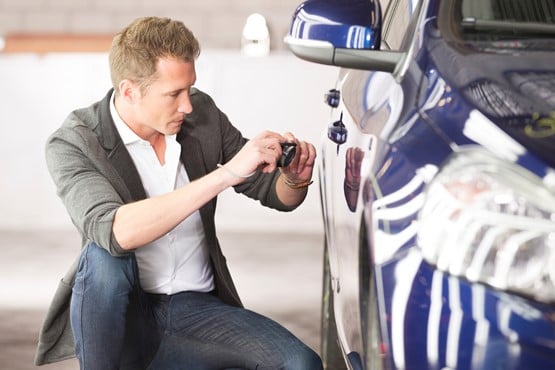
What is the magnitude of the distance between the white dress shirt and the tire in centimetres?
38

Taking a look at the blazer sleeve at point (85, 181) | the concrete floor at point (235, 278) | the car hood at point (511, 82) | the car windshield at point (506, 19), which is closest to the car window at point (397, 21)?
the car windshield at point (506, 19)

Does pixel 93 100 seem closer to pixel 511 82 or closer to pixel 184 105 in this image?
pixel 184 105

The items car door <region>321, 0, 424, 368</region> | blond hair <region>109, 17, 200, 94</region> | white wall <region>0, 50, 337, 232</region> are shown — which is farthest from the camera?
white wall <region>0, 50, 337, 232</region>

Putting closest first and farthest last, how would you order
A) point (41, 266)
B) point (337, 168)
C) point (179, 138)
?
point (337, 168) → point (179, 138) → point (41, 266)

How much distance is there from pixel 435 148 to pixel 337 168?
29.2 inches

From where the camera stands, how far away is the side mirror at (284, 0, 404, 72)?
5.98 feet

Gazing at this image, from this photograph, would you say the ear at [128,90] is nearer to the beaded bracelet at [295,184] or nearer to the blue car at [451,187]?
the beaded bracelet at [295,184]

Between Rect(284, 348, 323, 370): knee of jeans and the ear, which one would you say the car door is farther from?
the ear

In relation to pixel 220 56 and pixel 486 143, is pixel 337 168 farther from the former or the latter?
pixel 220 56

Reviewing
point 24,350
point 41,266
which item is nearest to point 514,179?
point 24,350

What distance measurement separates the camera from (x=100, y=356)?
2266mm

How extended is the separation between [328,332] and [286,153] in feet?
2.44

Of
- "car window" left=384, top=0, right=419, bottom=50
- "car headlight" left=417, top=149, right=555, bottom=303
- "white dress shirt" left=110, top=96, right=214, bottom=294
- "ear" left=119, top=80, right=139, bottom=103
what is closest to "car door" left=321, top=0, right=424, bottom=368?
"car window" left=384, top=0, right=419, bottom=50

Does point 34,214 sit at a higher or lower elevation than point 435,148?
lower
